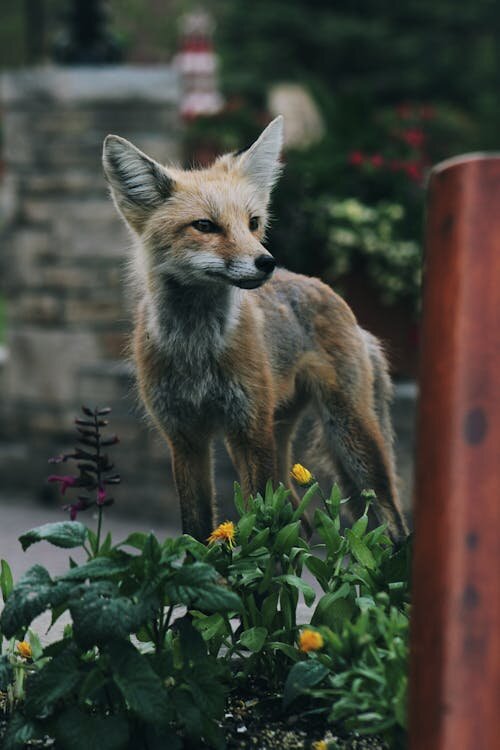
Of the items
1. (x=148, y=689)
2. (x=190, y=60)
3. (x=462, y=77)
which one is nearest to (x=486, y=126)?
(x=190, y=60)

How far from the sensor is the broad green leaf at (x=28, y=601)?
A: 2809 mm

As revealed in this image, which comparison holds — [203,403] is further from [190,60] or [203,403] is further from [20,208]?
[190,60]

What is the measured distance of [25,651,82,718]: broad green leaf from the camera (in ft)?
9.32

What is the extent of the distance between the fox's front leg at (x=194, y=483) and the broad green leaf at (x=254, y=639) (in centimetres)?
32

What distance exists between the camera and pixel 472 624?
2316mm

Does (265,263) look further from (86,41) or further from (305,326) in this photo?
(86,41)

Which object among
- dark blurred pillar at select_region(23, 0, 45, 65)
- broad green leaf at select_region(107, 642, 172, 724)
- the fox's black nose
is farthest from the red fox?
dark blurred pillar at select_region(23, 0, 45, 65)

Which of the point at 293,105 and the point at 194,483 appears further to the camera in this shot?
the point at 293,105

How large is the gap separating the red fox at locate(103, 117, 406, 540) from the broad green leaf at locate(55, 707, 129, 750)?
653mm

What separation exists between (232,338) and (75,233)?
4.49 metres

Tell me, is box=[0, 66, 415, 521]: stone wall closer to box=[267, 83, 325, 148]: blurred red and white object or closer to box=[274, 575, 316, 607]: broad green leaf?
box=[274, 575, 316, 607]: broad green leaf

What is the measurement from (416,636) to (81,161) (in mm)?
5588

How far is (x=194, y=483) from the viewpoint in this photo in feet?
11.0

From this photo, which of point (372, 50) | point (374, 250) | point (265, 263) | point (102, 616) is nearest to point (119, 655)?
point (102, 616)
